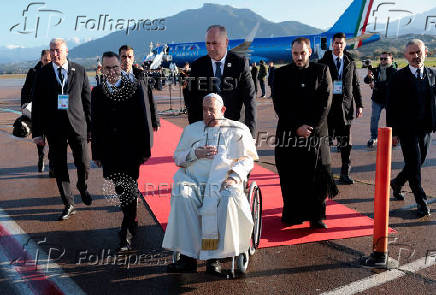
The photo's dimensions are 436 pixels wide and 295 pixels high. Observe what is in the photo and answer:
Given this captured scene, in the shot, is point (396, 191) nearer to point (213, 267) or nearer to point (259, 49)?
point (213, 267)

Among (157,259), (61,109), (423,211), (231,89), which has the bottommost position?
(157,259)

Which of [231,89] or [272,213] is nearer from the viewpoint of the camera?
[231,89]

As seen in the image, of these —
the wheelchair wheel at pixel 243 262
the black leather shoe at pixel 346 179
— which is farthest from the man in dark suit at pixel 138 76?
the black leather shoe at pixel 346 179

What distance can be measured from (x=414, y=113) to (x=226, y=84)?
2.28m

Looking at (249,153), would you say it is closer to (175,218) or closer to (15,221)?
(175,218)

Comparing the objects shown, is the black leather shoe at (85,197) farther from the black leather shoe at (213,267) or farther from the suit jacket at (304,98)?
the suit jacket at (304,98)

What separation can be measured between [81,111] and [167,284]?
257 cm

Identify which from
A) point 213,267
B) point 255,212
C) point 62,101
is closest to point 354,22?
point 62,101

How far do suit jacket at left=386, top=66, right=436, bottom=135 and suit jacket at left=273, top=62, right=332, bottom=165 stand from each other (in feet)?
3.21

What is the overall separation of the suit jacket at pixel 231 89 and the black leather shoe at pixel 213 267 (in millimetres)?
1544

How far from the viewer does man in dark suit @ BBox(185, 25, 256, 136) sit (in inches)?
179

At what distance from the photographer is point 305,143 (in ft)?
15.0

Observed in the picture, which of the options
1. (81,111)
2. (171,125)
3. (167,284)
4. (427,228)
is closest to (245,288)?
(167,284)

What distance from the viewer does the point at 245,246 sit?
11.6ft
